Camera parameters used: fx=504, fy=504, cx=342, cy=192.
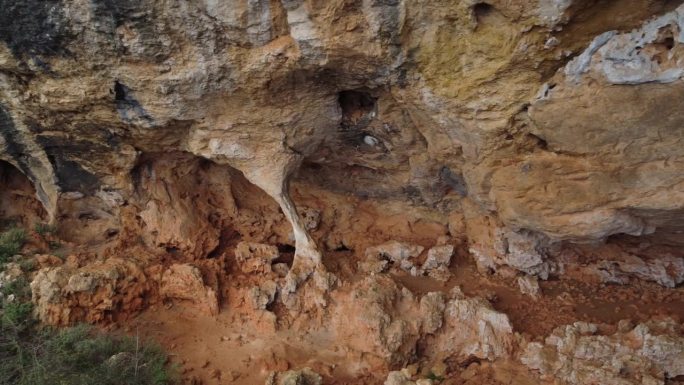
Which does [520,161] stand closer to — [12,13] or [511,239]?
[511,239]

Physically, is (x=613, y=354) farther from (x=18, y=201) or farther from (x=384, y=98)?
(x=18, y=201)

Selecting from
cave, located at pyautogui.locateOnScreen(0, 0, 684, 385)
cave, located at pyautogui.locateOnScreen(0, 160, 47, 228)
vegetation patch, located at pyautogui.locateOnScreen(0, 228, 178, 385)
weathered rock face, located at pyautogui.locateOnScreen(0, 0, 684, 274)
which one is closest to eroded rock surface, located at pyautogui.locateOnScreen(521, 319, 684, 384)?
cave, located at pyautogui.locateOnScreen(0, 0, 684, 385)

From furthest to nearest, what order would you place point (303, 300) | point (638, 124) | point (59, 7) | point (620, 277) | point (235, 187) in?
1. point (235, 187)
2. point (620, 277)
3. point (303, 300)
4. point (59, 7)
5. point (638, 124)

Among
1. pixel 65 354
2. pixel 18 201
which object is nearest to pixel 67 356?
pixel 65 354

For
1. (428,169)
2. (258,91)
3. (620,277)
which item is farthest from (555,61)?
(620,277)

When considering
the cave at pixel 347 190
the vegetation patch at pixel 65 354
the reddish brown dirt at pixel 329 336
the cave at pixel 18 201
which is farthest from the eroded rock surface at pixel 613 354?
the cave at pixel 18 201

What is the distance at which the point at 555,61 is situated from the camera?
14.6 ft

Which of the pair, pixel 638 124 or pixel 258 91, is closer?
pixel 638 124

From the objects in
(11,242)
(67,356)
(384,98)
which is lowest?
(67,356)

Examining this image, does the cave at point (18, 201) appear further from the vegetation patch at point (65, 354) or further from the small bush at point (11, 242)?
the vegetation patch at point (65, 354)

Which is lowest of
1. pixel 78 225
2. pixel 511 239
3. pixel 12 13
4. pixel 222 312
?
pixel 222 312

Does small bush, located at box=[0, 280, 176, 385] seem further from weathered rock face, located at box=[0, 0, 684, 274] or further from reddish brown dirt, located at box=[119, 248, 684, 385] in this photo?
weathered rock face, located at box=[0, 0, 684, 274]

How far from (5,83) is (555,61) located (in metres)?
6.05

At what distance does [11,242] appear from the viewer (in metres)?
7.15
